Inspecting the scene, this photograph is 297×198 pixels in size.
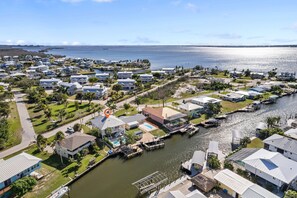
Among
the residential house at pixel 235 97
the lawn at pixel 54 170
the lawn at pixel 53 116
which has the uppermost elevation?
the residential house at pixel 235 97

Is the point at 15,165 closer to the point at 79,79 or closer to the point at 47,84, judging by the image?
the point at 47,84

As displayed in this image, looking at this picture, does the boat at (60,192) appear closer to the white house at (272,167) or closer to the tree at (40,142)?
the tree at (40,142)

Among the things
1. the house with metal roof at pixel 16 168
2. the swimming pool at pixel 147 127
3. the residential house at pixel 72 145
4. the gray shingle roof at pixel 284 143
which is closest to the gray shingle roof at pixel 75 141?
the residential house at pixel 72 145

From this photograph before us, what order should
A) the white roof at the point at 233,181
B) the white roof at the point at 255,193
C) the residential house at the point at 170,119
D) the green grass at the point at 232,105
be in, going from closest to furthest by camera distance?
1. the white roof at the point at 255,193
2. the white roof at the point at 233,181
3. the residential house at the point at 170,119
4. the green grass at the point at 232,105

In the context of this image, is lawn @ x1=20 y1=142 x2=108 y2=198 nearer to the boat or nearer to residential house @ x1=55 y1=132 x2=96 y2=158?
the boat

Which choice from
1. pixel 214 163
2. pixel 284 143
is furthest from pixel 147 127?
pixel 284 143

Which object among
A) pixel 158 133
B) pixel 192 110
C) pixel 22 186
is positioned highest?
pixel 192 110

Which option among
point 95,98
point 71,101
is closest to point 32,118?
point 71,101
